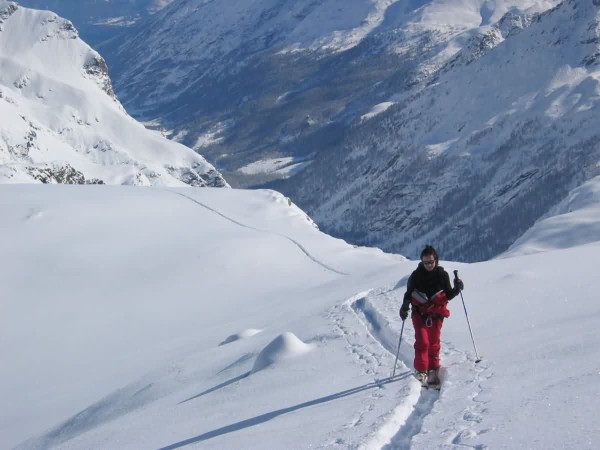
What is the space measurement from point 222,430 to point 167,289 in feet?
78.1

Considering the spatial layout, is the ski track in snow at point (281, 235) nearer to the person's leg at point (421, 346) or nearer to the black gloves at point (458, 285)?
the person's leg at point (421, 346)

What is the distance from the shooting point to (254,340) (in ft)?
73.9

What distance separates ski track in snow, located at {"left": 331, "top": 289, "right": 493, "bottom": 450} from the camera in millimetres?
11047

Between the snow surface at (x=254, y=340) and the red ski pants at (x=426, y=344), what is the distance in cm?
32

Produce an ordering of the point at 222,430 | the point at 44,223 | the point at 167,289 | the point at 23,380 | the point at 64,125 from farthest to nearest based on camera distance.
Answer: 1. the point at 64,125
2. the point at 44,223
3. the point at 167,289
4. the point at 23,380
5. the point at 222,430

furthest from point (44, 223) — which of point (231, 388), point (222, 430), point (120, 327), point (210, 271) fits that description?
point (222, 430)

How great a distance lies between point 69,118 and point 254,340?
14214 cm

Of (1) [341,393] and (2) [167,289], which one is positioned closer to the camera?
(1) [341,393]

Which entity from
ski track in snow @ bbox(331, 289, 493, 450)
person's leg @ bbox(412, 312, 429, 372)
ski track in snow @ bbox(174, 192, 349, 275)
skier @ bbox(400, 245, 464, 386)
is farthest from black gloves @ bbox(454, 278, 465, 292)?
ski track in snow @ bbox(174, 192, 349, 275)

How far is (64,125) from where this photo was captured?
15338cm

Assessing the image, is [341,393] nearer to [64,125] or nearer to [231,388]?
[231,388]

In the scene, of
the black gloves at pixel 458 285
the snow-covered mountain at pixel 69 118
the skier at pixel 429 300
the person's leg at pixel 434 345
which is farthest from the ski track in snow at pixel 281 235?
the snow-covered mountain at pixel 69 118

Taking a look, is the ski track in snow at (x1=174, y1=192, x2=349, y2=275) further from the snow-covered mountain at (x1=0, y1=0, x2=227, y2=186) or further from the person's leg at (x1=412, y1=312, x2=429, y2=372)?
the snow-covered mountain at (x1=0, y1=0, x2=227, y2=186)

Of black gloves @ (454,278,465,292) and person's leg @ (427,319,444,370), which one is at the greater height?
black gloves @ (454,278,465,292)
